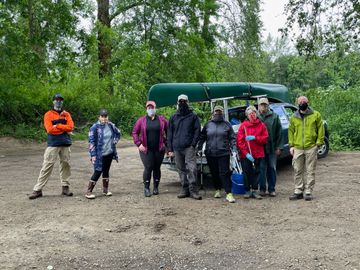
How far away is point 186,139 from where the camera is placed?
312 inches

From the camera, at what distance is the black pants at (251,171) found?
7.99 meters

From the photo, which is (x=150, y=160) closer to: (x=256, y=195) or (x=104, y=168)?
(x=104, y=168)

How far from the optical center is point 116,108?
2286cm

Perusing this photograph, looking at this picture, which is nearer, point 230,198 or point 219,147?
point 230,198

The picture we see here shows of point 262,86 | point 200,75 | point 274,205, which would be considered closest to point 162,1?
point 200,75

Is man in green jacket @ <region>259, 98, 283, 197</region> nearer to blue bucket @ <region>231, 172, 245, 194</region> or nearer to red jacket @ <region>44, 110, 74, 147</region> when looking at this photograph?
blue bucket @ <region>231, 172, 245, 194</region>

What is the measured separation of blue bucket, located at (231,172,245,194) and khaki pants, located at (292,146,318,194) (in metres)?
0.96

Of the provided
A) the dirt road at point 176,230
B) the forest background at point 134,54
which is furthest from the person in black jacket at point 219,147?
the forest background at point 134,54

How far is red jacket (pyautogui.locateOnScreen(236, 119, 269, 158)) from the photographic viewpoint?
7.89 m

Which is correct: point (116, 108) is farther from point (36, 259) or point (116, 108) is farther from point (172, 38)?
point (36, 259)

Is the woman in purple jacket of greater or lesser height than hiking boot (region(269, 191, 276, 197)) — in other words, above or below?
above

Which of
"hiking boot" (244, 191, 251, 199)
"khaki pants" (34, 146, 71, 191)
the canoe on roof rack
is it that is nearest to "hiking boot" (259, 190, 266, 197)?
"hiking boot" (244, 191, 251, 199)

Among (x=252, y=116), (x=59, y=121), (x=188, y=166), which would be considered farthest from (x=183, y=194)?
(x=59, y=121)

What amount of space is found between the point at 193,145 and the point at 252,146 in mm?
1048
